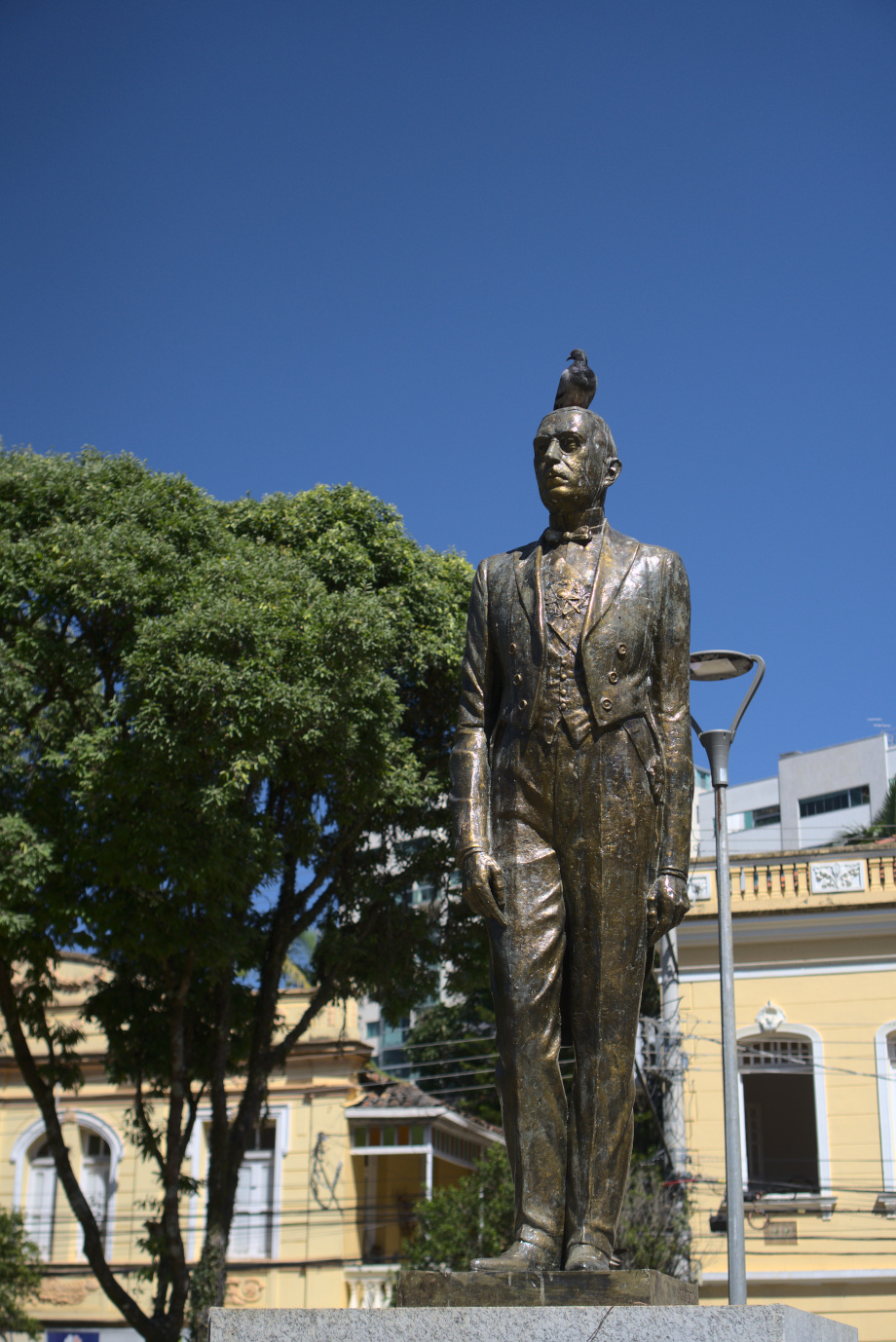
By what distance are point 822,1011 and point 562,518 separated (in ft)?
55.1

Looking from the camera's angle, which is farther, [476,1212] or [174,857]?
[476,1212]

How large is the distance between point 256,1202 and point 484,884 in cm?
2098

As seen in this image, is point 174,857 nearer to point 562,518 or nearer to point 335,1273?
point 562,518

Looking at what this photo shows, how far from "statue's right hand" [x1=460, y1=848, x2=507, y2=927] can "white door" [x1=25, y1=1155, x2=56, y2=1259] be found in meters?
22.3

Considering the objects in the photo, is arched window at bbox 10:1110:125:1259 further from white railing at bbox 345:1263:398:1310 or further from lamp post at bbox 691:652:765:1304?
lamp post at bbox 691:652:765:1304

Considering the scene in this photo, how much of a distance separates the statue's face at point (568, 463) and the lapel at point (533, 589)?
0.18m

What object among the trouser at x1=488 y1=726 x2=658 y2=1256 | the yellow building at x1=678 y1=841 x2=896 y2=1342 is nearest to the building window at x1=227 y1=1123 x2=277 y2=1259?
the yellow building at x1=678 y1=841 x2=896 y2=1342

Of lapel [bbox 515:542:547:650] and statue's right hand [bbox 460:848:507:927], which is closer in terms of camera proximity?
statue's right hand [bbox 460:848:507:927]

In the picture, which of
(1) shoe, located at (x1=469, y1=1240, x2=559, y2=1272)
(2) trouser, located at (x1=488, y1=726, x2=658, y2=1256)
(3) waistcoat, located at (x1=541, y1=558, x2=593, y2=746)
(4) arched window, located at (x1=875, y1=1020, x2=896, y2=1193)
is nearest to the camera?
(1) shoe, located at (x1=469, y1=1240, x2=559, y2=1272)

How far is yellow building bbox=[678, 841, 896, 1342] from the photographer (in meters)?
19.2

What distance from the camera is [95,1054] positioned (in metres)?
25.3

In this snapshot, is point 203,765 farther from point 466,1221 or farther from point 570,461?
point 570,461

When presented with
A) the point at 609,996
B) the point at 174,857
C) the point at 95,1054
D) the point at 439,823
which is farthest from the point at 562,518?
the point at 95,1054

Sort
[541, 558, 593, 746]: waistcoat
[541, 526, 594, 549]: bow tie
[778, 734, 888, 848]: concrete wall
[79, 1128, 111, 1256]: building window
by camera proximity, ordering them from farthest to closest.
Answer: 1. [778, 734, 888, 848]: concrete wall
2. [79, 1128, 111, 1256]: building window
3. [541, 526, 594, 549]: bow tie
4. [541, 558, 593, 746]: waistcoat
